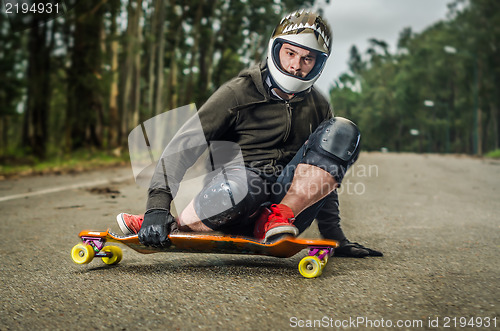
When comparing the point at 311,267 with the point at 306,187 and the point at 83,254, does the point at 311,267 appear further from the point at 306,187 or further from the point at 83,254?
the point at 83,254

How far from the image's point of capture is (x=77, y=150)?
1856 centimetres

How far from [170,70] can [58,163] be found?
1643 cm

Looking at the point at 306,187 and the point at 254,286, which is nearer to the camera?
the point at 254,286

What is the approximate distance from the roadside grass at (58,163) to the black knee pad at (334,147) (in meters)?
9.21

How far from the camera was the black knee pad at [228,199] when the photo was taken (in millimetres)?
2596

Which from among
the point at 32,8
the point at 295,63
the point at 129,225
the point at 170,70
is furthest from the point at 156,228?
the point at 170,70

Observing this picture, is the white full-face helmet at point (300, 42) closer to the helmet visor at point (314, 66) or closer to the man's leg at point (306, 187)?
the helmet visor at point (314, 66)

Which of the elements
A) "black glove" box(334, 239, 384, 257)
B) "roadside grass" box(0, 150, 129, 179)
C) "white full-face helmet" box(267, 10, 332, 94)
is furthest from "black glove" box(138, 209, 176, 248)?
"roadside grass" box(0, 150, 129, 179)

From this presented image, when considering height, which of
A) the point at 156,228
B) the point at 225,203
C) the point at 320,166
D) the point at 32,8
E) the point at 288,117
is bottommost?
the point at 156,228

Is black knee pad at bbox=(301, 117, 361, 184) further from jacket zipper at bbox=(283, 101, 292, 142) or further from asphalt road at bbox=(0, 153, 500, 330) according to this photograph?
asphalt road at bbox=(0, 153, 500, 330)

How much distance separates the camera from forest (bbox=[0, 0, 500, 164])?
15.6 m

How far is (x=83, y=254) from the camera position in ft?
9.07

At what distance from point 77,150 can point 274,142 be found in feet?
55.7

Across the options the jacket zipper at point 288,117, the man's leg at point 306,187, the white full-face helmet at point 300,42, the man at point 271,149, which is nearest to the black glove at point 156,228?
the man at point 271,149
